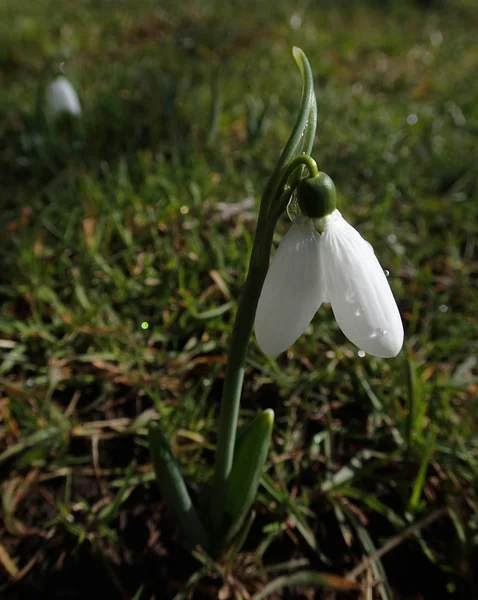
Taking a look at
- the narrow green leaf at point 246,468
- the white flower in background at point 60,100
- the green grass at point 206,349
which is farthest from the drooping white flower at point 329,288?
the white flower in background at point 60,100

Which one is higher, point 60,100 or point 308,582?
point 60,100

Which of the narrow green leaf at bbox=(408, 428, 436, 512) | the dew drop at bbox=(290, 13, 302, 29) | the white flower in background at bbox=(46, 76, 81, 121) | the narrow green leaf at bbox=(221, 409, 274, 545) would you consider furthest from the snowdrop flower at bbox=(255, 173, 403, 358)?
the dew drop at bbox=(290, 13, 302, 29)

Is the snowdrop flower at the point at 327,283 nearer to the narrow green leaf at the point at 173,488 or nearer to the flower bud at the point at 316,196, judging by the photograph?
the flower bud at the point at 316,196

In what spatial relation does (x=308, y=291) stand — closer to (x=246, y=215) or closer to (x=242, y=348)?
(x=242, y=348)

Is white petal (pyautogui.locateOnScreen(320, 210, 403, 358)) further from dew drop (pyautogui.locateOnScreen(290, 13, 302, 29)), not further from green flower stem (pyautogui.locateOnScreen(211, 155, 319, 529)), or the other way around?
dew drop (pyautogui.locateOnScreen(290, 13, 302, 29))

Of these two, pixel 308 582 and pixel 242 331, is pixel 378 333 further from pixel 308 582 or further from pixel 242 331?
pixel 308 582

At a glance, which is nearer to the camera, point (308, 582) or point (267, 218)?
point (267, 218)

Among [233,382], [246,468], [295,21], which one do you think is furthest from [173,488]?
[295,21]
